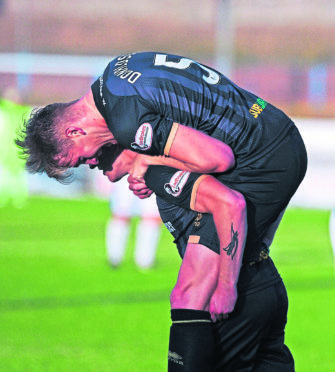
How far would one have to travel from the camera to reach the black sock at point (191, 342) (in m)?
3.29

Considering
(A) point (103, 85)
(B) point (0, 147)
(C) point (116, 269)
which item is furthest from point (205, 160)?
(B) point (0, 147)

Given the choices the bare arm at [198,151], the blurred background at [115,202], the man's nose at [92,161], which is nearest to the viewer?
the bare arm at [198,151]

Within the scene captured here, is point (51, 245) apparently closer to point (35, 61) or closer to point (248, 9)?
point (35, 61)

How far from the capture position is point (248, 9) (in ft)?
109

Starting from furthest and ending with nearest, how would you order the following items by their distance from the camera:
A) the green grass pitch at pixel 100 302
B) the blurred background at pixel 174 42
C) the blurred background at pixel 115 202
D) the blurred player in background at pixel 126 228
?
the blurred background at pixel 174 42 < the blurred player in background at pixel 126 228 < the blurred background at pixel 115 202 < the green grass pitch at pixel 100 302

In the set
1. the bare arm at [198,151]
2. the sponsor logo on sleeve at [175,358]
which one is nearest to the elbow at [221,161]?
the bare arm at [198,151]

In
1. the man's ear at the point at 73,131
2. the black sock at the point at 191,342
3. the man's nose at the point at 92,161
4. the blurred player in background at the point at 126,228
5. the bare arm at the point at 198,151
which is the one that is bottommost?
the blurred player in background at the point at 126,228

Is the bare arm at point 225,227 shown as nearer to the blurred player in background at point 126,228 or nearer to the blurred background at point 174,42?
the blurred player in background at point 126,228

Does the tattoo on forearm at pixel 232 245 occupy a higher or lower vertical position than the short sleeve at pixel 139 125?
lower

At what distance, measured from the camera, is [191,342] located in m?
3.30

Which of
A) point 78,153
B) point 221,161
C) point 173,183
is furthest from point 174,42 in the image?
point 221,161

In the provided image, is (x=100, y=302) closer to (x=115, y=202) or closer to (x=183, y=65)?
(x=115, y=202)

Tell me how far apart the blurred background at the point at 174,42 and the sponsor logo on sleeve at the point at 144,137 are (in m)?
20.2

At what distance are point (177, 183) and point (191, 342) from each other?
2.16 ft
